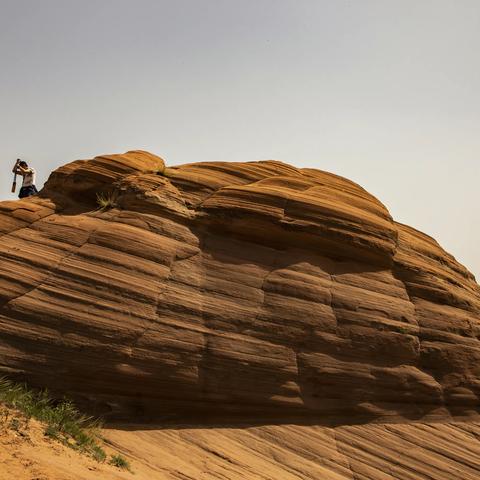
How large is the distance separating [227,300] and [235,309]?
0.89ft

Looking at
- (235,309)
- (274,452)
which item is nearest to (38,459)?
(274,452)

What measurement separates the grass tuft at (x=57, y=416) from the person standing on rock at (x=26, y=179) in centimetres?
730

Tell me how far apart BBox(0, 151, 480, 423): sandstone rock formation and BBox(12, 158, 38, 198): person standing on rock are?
6.23 ft

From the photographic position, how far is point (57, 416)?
11656 millimetres

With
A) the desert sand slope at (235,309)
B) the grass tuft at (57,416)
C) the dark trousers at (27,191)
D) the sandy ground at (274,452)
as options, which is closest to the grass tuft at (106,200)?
the desert sand slope at (235,309)

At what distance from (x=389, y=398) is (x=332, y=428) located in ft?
5.26

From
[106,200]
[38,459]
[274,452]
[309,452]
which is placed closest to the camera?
[38,459]

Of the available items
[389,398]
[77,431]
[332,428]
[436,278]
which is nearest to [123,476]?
[77,431]

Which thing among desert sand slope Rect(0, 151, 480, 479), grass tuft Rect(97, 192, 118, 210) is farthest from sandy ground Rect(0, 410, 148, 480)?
grass tuft Rect(97, 192, 118, 210)

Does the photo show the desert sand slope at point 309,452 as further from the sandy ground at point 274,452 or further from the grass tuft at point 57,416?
the grass tuft at point 57,416

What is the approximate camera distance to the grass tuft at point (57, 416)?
436 inches

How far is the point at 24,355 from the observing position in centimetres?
1213

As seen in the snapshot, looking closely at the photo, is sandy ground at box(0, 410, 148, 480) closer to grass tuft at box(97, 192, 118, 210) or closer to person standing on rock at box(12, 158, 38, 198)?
grass tuft at box(97, 192, 118, 210)

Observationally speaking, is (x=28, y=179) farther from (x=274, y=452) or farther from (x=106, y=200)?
(x=274, y=452)
